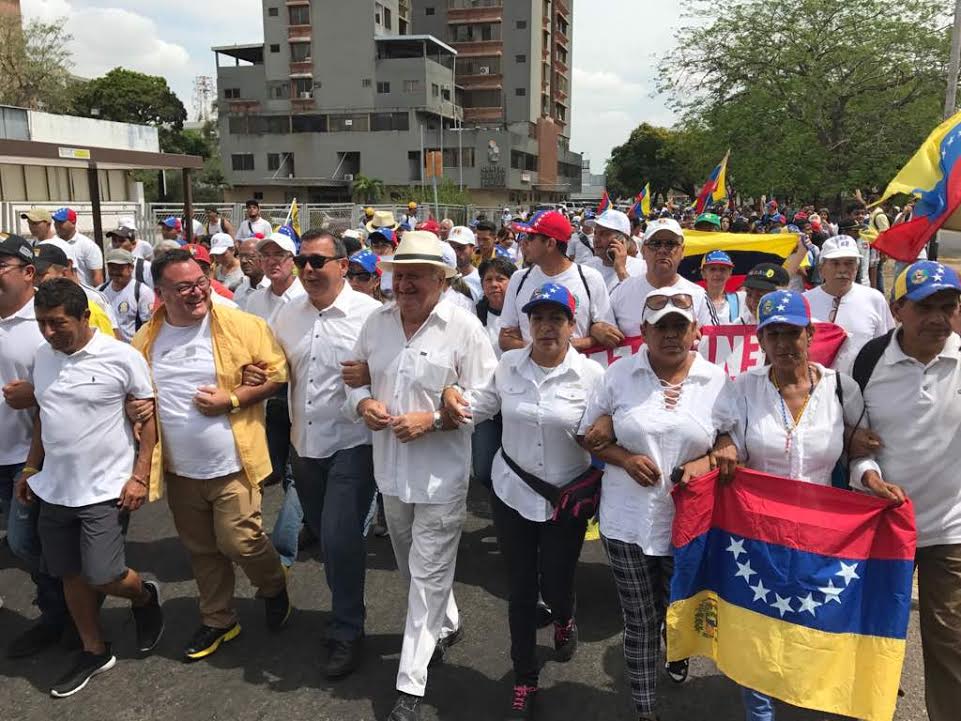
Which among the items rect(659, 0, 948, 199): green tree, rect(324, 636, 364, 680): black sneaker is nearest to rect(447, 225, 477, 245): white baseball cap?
rect(324, 636, 364, 680): black sneaker

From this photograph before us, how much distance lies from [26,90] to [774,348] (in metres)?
54.8

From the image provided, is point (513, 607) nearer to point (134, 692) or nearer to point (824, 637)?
point (824, 637)

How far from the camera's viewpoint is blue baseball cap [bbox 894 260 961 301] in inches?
116

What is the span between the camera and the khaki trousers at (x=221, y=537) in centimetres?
400

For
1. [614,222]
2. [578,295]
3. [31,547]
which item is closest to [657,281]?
[578,295]

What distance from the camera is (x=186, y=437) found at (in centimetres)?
390

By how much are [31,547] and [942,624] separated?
448 centimetres

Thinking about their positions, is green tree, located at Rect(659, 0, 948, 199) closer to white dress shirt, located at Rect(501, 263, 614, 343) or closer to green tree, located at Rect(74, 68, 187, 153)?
white dress shirt, located at Rect(501, 263, 614, 343)

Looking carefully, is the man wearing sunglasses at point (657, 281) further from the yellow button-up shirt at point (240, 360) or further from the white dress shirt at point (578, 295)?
the yellow button-up shirt at point (240, 360)

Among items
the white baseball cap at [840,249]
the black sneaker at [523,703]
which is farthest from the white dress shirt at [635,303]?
the black sneaker at [523,703]

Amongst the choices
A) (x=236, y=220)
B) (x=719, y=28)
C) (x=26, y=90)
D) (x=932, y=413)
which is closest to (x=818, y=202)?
(x=719, y=28)

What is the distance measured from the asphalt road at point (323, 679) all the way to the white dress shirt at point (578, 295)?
1.72 meters

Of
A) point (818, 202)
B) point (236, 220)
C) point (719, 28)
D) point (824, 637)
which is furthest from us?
point (818, 202)

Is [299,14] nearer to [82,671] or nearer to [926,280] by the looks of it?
[82,671]
